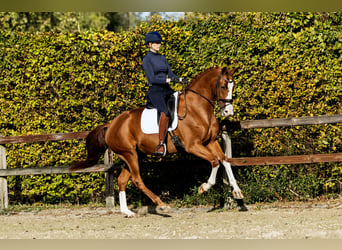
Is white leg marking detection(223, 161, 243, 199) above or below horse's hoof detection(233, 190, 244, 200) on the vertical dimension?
above

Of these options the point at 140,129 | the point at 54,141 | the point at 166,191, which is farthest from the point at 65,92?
the point at 166,191

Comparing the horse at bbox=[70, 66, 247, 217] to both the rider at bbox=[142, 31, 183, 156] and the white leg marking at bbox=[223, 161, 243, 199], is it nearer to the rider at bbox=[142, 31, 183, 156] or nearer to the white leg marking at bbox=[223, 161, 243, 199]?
the white leg marking at bbox=[223, 161, 243, 199]

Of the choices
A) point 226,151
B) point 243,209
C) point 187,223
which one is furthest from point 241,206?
point 187,223

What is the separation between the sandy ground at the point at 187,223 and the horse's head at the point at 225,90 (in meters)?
1.85

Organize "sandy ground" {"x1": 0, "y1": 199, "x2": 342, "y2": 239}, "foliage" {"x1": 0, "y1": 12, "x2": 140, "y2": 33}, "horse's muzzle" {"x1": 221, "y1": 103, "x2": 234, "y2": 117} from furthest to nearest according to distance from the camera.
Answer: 1. "foliage" {"x1": 0, "y1": 12, "x2": 140, "y2": 33}
2. "horse's muzzle" {"x1": 221, "y1": 103, "x2": 234, "y2": 117}
3. "sandy ground" {"x1": 0, "y1": 199, "x2": 342, "y2": 239}

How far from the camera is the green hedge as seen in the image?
8.09m

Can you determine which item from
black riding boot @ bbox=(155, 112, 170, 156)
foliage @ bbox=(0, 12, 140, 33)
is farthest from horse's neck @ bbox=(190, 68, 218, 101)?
foliage @ bbox=(0, 12, 140, 33)

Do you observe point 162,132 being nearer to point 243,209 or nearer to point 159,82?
point 159,82

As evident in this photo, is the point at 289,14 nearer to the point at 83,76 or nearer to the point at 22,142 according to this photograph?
the point at 83,76

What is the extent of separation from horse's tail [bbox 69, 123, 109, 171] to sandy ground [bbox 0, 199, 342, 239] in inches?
40.2

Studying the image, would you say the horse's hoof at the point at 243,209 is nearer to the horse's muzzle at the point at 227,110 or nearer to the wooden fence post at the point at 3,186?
the horse's muzzle at the point at 227,110

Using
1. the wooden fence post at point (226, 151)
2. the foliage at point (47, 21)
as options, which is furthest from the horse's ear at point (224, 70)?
the foliage at point (47, 21)

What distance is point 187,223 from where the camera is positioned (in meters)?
6.81

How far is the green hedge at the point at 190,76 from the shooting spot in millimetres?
8094
